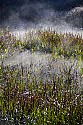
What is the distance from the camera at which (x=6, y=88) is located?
590 cm

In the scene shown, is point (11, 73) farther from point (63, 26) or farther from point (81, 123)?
point (63, 26)

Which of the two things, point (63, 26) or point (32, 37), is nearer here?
point (32, 37)

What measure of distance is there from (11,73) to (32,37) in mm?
5115

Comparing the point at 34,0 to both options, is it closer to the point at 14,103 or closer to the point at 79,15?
the point at 79,15

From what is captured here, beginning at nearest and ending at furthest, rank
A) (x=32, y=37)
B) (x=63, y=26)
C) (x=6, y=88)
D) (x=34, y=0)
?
(x=6, y=88) < (x=32, y=37) < (x=63, y=26) < (x=34, y=0)

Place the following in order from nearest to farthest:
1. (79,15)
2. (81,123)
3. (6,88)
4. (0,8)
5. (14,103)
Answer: (81,123), (14,103), (6,88), (79,15), (0,8)

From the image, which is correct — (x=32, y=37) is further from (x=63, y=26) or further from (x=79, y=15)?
(x=79, y=15)

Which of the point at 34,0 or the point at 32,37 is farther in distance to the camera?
the point at 34,0

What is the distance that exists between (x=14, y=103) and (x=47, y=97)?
0.59m

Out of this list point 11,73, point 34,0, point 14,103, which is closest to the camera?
point 14,103

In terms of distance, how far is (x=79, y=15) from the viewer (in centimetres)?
1742

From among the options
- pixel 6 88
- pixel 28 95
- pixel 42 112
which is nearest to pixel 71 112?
pixel 42 112

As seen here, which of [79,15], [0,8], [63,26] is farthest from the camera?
[0,8]

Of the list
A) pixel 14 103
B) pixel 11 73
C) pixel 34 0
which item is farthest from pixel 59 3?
pixel 14 103
